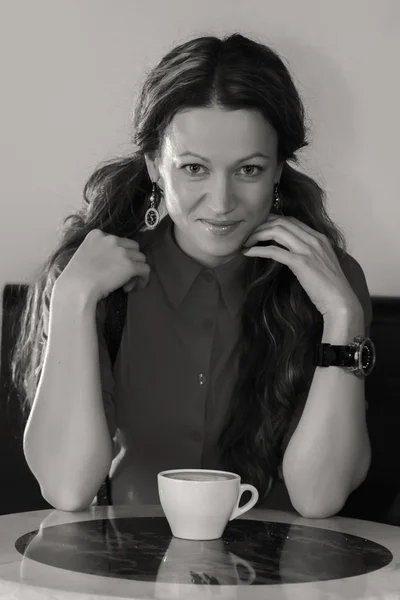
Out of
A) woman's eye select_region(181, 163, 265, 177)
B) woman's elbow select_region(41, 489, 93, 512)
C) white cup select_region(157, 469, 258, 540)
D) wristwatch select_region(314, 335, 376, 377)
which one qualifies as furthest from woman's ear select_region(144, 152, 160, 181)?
white cup select_region(157, 469, 258, 540)

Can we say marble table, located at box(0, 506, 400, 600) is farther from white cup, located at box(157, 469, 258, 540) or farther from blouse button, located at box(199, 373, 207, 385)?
blouse button, located at box(199, 373, 207, 385)

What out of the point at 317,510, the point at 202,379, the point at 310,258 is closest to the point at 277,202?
the point at 310,258

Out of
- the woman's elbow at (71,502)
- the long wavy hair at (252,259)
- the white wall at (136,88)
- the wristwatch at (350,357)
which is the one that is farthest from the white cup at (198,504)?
the white wall at (136,88)

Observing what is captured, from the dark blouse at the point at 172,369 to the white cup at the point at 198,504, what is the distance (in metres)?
0.47

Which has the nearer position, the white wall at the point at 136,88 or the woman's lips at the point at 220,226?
the woman's lips at the point at 220,226

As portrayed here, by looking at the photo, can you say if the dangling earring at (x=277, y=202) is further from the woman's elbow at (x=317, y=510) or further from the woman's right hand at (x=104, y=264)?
the woman's elbow at (x=317, y=510)

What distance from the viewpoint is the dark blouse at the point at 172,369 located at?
1603 millimetres

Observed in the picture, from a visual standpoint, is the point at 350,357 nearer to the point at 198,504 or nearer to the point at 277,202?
the point at 277,202

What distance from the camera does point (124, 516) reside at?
48.5 inches

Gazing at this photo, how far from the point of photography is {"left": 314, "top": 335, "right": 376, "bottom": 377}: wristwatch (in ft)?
4.69

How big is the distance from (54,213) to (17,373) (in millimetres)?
378

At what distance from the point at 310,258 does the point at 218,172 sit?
7.7 inches

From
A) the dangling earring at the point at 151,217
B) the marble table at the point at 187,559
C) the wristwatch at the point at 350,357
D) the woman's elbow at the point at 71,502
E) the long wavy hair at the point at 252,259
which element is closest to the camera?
the marble table at the point at 187,559

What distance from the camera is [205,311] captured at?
1678 mm
